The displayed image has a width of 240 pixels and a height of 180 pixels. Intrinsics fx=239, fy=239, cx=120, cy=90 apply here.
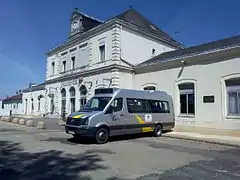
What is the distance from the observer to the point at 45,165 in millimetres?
6457

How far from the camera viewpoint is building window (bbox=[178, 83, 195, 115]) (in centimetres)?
1672

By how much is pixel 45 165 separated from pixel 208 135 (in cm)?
1049

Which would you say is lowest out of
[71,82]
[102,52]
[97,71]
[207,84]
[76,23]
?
[207,84]

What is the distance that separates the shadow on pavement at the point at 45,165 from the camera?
5.51m

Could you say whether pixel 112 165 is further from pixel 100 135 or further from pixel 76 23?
pixel 76 23

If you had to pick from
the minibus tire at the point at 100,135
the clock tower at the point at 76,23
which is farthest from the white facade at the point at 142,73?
the minibus tire at the point at 100,135

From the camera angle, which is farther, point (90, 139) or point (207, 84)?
point (207, 84)

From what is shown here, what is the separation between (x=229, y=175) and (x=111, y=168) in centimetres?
292

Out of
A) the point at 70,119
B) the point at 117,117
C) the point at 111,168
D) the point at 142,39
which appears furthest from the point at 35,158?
the point at 142,39

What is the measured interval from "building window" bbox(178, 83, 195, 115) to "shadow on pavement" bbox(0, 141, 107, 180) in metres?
10.4

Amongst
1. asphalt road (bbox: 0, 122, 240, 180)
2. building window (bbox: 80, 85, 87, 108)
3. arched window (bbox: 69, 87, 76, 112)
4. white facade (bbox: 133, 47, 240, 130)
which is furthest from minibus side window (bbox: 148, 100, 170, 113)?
arched window (bbox: 69, 87, 76, 112)

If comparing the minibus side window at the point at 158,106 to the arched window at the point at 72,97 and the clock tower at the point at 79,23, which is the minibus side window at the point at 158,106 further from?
the clock tower at the point at 79,23

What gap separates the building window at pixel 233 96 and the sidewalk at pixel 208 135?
129cm

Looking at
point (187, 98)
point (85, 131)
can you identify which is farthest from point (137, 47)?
point (85, 131)
